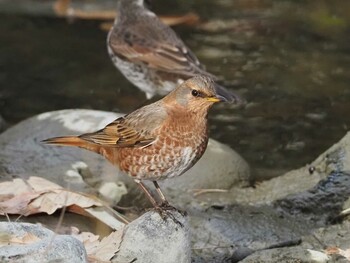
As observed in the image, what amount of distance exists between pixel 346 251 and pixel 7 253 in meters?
2.37

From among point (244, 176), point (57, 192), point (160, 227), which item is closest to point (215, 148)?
point (244, 176)

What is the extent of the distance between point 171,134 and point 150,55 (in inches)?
144

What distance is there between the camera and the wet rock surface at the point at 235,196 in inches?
266

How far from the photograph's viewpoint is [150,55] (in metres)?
9.72

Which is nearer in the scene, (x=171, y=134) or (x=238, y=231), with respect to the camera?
(x=171, y=134)

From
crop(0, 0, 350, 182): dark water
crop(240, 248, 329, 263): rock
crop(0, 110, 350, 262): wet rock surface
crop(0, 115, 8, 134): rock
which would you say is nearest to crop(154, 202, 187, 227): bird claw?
crop(0, 110, 350, 262): wet rock surface

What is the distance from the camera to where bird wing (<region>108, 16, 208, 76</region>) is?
9.43 meters

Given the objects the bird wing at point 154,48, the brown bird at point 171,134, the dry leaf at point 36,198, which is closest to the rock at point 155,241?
the brown bird at point 171,134

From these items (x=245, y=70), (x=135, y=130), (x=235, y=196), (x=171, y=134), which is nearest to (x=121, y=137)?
(x=135, y=130)

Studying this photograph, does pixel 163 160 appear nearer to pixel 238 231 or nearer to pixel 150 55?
pixel 238 231

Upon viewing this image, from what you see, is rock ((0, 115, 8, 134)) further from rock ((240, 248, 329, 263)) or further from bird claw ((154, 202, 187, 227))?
rock ((240, 248, 329, 263))

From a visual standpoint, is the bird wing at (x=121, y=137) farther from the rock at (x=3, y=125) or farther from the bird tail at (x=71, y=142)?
the rock at (x=3, y=125)

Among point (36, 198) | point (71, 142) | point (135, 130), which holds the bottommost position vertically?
point (36, 198)

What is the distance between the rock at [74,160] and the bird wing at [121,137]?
888 millimetres
